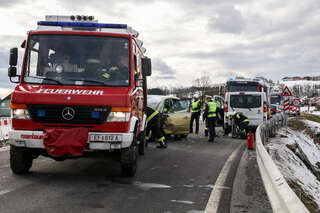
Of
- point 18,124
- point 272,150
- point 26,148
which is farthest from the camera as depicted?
point 272,150

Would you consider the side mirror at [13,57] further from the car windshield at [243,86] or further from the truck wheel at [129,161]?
the car windshield at [243,86]

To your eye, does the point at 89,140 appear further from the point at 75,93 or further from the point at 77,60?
the point at 77,60

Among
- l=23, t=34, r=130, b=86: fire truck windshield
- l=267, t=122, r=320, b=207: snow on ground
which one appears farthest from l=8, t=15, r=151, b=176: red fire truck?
l=267, t=122, r=320, b=207: snow on ground

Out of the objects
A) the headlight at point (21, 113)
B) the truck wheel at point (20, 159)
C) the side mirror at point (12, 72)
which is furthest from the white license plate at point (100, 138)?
the side mirror at point (12, 72)

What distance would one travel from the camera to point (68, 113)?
589cm

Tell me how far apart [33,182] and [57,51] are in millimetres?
2302

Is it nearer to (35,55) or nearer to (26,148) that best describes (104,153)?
(26,148)

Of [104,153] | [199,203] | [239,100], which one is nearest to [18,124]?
[104,153]

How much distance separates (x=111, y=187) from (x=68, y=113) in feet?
4.50

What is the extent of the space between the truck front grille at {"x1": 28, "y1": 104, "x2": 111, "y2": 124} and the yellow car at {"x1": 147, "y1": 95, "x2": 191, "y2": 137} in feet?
23.3

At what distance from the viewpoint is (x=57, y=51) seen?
659 centimetres

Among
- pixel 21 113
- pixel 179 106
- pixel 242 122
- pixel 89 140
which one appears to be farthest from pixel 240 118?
pixel 21 113

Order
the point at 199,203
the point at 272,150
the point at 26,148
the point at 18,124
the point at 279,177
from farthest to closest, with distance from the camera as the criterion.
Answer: the point at 272,150 < the point at 26,148 < the point at 18,124 < the point at 199,203 < the point at 279,177

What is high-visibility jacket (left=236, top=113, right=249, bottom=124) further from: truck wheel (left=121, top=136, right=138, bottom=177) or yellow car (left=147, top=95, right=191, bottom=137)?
truck wheel (left=121, top=136, right=138, bottom=177)
